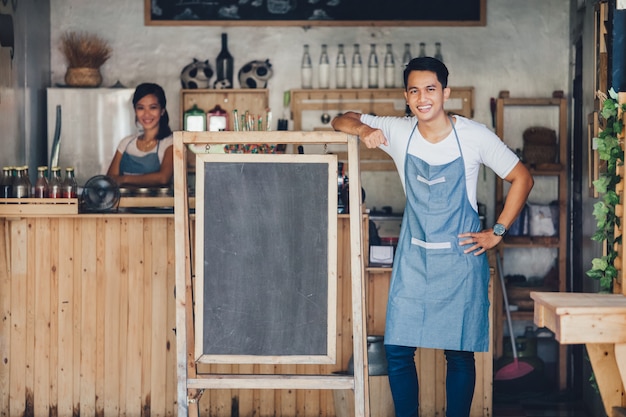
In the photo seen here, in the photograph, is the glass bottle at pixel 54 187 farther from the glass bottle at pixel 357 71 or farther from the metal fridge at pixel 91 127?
the glass bottle at pixel 357 71

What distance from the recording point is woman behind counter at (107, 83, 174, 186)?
6430 millimetres

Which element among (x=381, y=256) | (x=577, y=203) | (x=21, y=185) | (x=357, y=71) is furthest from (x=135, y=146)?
(x=577, y=203)

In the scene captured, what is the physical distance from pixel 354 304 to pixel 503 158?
3.00 feet

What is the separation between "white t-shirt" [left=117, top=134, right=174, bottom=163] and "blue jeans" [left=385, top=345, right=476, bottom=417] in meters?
3.19

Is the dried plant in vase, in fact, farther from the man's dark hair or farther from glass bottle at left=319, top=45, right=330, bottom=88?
the man's dark hair

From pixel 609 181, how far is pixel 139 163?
3842 mm

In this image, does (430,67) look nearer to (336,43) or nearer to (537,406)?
(537,406)

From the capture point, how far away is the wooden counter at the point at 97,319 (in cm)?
464

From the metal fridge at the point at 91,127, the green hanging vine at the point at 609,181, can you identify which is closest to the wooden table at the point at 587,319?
the green hanging vine at the point at 609,181

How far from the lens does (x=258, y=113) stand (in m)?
6.81

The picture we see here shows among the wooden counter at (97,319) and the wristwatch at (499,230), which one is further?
the wooden counter at (97,319)

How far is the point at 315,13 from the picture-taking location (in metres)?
6.82

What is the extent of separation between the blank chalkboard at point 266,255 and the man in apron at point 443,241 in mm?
376

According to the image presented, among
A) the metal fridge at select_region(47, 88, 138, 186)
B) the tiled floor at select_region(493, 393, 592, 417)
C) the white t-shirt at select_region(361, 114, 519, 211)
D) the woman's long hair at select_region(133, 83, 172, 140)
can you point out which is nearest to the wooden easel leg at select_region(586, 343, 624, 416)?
the white t-shirt at select_region(361, 114, 519, 211)
